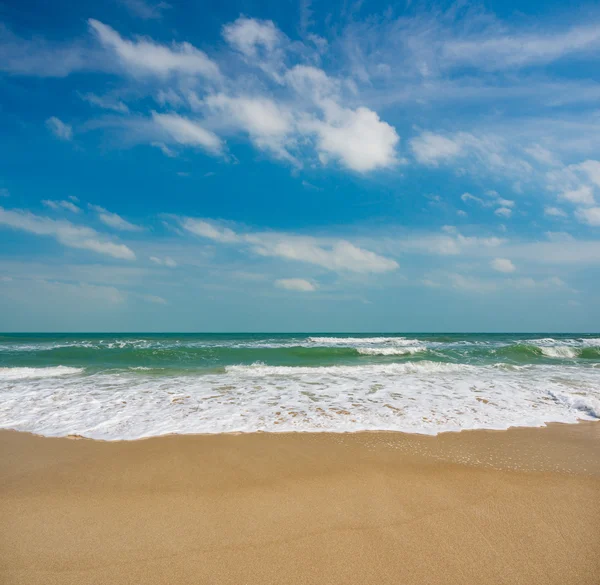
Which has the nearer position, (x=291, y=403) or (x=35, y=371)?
(x=291, y=403)

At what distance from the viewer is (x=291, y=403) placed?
679cm

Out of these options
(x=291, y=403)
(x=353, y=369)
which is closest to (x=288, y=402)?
(x=291, y=403)

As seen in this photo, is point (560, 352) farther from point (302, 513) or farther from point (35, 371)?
point (35, 371)

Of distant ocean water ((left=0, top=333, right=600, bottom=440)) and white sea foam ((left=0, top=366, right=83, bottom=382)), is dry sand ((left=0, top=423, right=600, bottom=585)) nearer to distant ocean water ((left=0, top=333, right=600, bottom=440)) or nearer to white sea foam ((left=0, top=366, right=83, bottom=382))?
distant ocean water ((left=0, top=333, right=600, bottom=440))

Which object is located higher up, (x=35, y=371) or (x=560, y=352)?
(x=560, y=352)

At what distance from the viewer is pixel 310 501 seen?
3033 millimetres

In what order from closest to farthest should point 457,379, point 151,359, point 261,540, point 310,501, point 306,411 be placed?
1. point 261,540
2. point 310,501
3. point 306,411
4. point 457,379
5. point 151,359

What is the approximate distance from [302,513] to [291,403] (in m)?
3.98

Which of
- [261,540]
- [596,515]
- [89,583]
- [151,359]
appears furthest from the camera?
[151,359]

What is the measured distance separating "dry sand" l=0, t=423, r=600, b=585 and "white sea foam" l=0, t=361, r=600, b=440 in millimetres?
856

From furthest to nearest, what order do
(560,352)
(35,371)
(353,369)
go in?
(560,352) < (35,371) < (353,369)

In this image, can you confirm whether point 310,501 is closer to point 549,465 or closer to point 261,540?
point 261,540

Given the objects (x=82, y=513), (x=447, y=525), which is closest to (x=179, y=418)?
(x=82, y=513)

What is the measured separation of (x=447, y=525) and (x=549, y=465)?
195 cm
